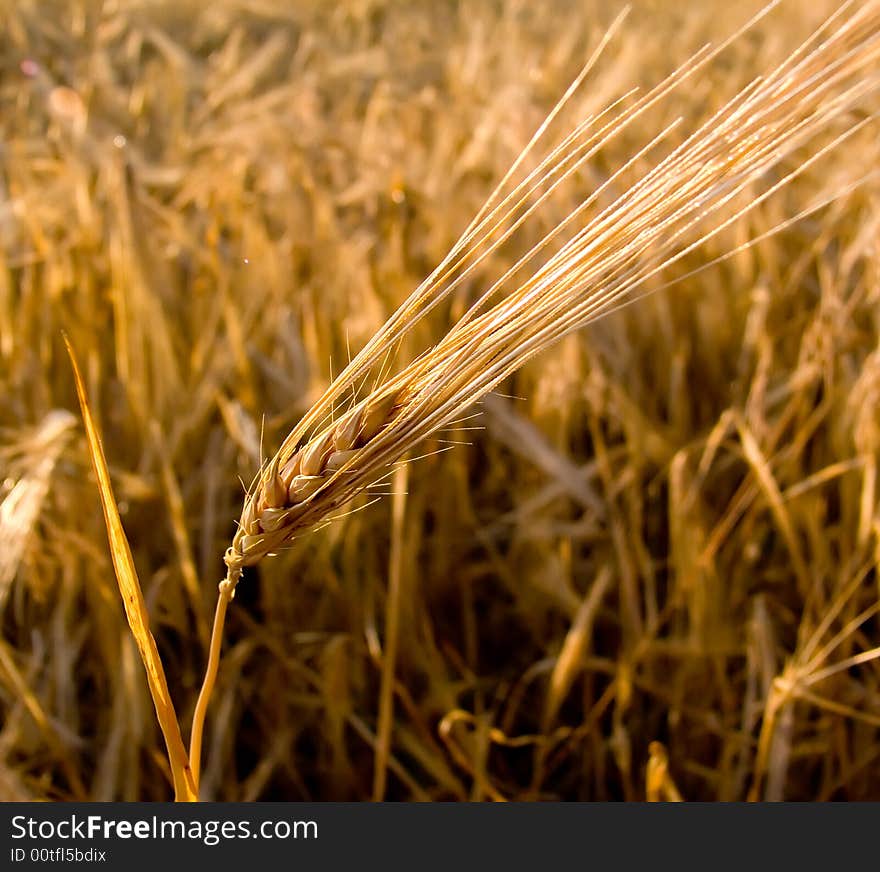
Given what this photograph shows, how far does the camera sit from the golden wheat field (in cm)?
72

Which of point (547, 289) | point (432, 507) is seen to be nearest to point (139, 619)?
point (547, 289)

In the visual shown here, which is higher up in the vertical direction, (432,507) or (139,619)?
(432,507)

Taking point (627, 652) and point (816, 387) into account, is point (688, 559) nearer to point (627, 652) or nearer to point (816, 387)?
point (627, 652)

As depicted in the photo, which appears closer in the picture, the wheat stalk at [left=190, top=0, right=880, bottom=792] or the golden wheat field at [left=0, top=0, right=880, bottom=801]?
the wheat stalk at [left=190, top=0, right=880, bottom=792]

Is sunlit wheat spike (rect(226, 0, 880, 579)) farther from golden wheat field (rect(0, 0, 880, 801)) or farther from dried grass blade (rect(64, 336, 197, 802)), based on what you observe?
golden wheat field (rect(0, 0, 880, 801))

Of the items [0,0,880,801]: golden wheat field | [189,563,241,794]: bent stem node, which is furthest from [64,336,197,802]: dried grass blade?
[0,0,880,801]: golden wheat field

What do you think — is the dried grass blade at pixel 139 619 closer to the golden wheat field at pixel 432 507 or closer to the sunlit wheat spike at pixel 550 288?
the sunlit wheat spike at pixel 550 288

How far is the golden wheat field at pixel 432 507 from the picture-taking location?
2.36 feet

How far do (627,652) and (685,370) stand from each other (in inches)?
11.3

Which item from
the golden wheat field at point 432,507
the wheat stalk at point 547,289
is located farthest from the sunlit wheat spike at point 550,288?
the golden wheat field at point 432,507

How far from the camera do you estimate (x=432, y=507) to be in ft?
2.74

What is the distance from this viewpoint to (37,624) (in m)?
0.75

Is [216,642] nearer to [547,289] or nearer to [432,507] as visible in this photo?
[547,289]

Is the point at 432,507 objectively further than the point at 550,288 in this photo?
Yes
